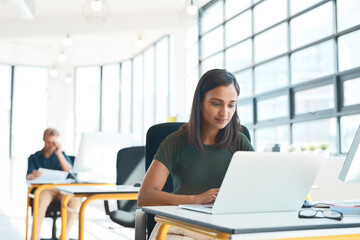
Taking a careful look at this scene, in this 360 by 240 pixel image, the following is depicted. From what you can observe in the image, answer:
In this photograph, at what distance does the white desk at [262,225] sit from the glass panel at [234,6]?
5.44 meters

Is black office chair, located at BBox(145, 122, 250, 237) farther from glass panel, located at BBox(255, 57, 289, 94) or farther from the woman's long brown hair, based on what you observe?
glass panel, located at BBox(255, 57, 289, 94)

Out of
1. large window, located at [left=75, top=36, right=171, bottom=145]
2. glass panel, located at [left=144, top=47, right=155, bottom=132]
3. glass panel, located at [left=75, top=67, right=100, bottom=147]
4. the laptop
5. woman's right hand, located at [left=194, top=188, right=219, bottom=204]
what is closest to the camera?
the laptop

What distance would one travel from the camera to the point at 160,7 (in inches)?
308

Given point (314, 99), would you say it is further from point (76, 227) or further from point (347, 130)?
point (76, 227)

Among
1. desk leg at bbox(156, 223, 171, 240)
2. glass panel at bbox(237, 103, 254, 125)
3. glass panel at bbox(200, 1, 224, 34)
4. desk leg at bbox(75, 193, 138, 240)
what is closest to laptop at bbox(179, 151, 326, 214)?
desk leg at bbox(156, 223, 171, 240)

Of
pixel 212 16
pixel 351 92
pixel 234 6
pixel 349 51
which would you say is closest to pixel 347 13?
pixel 349 51

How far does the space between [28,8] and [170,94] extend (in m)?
2.62

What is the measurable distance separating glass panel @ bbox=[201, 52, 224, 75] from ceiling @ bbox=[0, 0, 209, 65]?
0.75 m

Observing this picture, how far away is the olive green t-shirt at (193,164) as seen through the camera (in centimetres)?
178

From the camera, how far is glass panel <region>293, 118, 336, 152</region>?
4.74 m

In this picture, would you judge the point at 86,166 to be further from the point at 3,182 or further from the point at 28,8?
the point at 3,182

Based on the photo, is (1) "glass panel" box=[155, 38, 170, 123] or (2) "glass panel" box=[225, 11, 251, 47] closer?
(2) "glass panel" box=[225, 11, 251, 47]

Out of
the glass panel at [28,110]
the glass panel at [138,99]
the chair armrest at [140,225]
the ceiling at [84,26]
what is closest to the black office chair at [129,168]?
the chair armrest at [140,225]

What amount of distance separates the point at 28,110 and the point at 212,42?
534 centimetres
